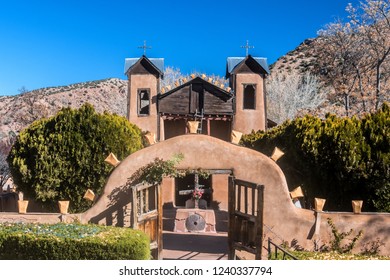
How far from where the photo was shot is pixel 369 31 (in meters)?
29.0

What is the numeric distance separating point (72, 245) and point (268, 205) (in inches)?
213

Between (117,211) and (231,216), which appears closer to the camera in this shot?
(231,216)

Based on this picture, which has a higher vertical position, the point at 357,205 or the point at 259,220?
the point at 357,205

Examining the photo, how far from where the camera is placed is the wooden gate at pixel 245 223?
10.9 m

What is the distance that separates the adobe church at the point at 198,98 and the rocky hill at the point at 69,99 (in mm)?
18300

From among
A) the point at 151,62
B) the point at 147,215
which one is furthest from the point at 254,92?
the point at 147,215

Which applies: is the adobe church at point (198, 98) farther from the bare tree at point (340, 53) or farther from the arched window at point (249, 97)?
the bare tree at point (340, 53)

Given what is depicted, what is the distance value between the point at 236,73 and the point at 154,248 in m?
14.0

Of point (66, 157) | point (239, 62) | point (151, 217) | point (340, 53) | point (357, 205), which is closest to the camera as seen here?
point (151, 217)

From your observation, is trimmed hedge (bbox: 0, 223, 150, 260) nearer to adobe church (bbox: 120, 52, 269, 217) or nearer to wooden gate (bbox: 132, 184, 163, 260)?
wooden gate (bbox: 132, 184, 163, 260)

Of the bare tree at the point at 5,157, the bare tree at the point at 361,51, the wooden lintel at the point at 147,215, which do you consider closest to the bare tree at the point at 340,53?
the bare tree at the point at 361,51

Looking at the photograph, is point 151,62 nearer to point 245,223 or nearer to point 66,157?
point 66,157

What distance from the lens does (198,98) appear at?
2356 centimetres
